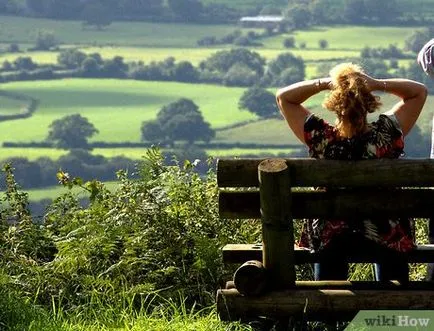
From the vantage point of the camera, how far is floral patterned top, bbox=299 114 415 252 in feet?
18.0

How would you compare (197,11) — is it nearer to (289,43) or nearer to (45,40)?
(289,43)

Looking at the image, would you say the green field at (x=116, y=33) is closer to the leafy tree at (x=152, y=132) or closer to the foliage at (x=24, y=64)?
the foliage at (x=24, y=64)

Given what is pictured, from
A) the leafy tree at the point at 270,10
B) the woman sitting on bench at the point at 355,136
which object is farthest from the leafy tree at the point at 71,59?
the woman sitting on bench at the point at 355,136

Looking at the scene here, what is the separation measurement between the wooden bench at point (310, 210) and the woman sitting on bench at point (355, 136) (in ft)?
0.44

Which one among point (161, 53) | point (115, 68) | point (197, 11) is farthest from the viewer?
point (197, 11)

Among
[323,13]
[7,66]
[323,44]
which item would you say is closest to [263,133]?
[323,44]

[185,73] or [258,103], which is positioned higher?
[185,73]

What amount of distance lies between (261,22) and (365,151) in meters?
90.4

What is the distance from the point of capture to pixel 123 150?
50.7m

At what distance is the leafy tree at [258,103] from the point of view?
A: 58.2m

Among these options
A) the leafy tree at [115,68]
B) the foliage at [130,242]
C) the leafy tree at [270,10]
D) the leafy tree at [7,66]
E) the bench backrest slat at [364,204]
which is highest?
the leafy tree at [270,10]

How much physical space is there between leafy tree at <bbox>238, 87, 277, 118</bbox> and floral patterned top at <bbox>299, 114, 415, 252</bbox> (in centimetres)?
5102

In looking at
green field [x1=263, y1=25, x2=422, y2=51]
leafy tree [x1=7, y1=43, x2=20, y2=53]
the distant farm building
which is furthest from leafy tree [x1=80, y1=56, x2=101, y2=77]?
the distant farm building

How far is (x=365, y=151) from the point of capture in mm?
5492
